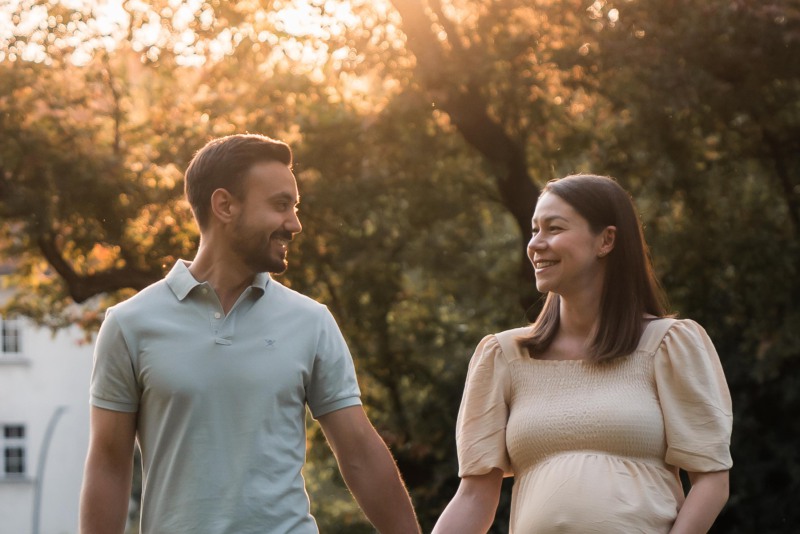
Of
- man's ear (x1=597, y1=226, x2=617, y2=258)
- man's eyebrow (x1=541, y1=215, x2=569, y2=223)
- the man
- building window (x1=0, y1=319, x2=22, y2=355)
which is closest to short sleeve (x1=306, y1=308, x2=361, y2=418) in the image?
the man

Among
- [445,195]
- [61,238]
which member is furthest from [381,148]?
[61,238]

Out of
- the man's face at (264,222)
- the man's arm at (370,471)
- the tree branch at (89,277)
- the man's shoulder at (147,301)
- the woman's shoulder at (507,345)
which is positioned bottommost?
the tree branch at (89,277)

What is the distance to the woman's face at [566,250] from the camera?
166 inches

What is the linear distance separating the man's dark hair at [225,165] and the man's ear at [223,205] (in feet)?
0.04

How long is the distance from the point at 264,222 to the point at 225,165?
193 mm

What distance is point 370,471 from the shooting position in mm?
4105

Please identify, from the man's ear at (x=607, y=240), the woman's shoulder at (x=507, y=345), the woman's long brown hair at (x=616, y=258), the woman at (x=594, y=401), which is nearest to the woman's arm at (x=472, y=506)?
the woman at (x=594, y=401)

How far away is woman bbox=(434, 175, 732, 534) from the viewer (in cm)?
404

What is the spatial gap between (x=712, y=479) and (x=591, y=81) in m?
9.68

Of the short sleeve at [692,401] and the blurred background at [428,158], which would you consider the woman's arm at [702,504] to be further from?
the blurred background at [428,158]

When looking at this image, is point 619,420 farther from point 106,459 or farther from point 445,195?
point 445,195

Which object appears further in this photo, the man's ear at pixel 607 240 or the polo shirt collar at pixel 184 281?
the man's ear at pixel 607 240

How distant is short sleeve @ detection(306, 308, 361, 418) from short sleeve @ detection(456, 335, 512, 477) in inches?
16.3

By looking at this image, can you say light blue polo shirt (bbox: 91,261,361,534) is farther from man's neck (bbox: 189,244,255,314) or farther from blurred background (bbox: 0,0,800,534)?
blurred background (bbox: 0,0,800,534)
